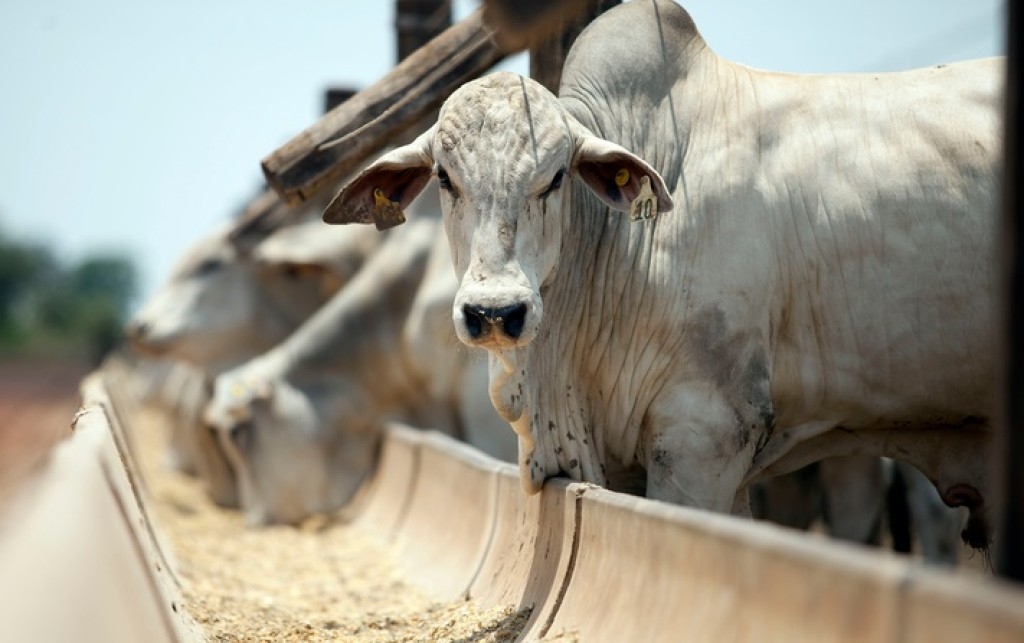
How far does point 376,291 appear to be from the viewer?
12562 millimetres

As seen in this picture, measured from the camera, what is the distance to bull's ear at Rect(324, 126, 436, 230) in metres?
6.12

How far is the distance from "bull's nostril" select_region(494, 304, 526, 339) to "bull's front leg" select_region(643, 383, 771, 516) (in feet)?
2.95

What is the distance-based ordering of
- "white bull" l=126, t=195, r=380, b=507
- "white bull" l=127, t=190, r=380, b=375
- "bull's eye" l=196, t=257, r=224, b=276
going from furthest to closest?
"bull's eye" l=196, t=257, r=224, b=276 < "white bull" l=127, t=190, r=380, b=375 < "white bull" l=126, t=195, r=380, b=507

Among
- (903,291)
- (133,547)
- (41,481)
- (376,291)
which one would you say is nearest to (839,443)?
(903,291)

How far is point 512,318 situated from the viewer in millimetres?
5039

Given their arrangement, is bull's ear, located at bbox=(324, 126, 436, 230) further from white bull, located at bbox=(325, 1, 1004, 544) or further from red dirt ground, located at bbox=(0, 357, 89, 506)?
red dirt ground, located at bbox=(0, 357, 89, 506)

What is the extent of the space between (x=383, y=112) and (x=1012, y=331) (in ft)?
16.0

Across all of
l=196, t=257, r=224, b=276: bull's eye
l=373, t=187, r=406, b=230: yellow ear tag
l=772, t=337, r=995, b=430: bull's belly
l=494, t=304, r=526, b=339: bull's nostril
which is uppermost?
l=373, t=187, r=406, b=230: yellow ear tag

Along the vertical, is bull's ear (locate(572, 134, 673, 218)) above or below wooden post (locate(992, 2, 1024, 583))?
below

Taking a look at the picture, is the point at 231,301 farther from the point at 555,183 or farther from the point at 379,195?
the point at 555,183

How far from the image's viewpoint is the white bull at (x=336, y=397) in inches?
489

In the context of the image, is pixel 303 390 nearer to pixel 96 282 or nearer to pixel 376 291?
pixel 376 291

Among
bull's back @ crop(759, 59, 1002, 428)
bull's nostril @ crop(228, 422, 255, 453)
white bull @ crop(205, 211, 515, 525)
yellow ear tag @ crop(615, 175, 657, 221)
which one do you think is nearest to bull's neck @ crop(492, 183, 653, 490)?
yellow ear tag @ crop(615, 175, 657, 221)

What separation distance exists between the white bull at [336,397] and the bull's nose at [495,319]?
7.02 meters
